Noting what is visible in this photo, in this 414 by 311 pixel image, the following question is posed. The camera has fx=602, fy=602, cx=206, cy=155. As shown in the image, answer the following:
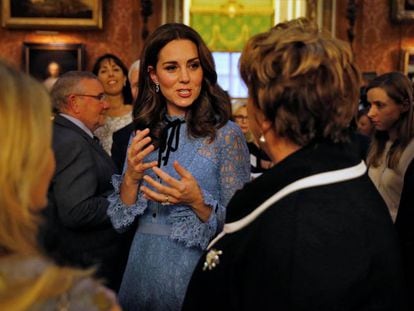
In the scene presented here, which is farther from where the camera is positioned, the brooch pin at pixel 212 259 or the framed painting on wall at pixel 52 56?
the framed painting on wall at pixel 52 56

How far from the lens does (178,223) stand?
8.38 ft

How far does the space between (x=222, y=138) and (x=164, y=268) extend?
2.01 ft

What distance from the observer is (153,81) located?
2838 millimetres

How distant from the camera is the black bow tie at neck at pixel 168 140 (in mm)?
2688

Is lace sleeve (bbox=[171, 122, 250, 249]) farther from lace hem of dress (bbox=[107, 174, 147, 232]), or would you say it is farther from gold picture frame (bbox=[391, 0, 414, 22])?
gold picture frame (bbox=[391, 0, 414, 22])

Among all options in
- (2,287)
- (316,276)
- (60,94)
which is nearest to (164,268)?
(316,276)

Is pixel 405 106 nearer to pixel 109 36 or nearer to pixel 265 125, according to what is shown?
pixel 265 125

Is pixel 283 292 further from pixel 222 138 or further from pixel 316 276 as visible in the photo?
pixel 222 138

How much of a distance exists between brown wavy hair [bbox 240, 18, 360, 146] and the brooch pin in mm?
409

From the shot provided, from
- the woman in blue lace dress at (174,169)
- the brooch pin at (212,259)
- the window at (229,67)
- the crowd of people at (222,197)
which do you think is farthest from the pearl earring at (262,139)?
the window at (229,67)

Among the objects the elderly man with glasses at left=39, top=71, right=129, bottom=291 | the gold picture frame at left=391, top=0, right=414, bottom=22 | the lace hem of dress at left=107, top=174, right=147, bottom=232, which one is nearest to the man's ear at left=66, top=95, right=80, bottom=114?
the elderly man with glasses at left=39, top=71, right=129, bottom=291

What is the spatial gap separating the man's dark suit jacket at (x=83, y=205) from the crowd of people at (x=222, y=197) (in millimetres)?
12

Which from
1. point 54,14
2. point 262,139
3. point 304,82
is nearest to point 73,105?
point 262,139

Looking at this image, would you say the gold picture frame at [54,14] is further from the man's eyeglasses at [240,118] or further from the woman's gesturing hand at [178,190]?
the woman's gesturing hand at [178,190]
